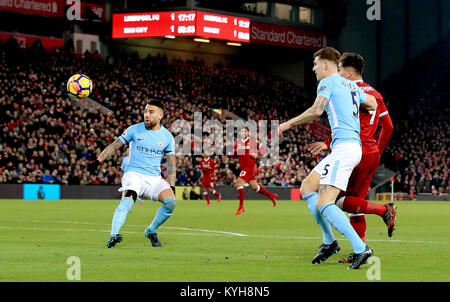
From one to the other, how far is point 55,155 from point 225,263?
29.0 metres

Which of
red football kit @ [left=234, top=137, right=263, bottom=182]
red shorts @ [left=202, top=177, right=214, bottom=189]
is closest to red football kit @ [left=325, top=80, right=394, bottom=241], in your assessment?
red football kit @ [left=234, top=137, right=263, bottom=182]

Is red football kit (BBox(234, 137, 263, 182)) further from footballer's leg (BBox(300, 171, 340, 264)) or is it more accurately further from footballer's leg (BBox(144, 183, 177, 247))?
footballer's leg (BBox(300, 171, 340, 264))

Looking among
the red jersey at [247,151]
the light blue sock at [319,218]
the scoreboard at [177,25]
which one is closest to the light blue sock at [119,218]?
the light blue sock at [319,218]

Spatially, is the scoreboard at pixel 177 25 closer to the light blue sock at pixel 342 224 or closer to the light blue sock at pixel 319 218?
the light blue sock at pixel 319 218

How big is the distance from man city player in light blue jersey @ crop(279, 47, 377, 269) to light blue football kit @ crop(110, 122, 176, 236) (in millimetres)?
3351

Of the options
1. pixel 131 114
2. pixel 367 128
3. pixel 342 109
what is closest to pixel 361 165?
pixel 367 128

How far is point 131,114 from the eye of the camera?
1746 inches

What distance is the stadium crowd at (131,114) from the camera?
37.7 m

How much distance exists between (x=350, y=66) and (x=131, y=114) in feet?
113

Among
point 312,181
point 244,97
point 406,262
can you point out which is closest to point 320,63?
point 312,181

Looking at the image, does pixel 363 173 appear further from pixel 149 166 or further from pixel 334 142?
pixel 149 166

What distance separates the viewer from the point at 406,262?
396 inches

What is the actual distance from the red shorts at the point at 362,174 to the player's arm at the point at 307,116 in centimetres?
152
